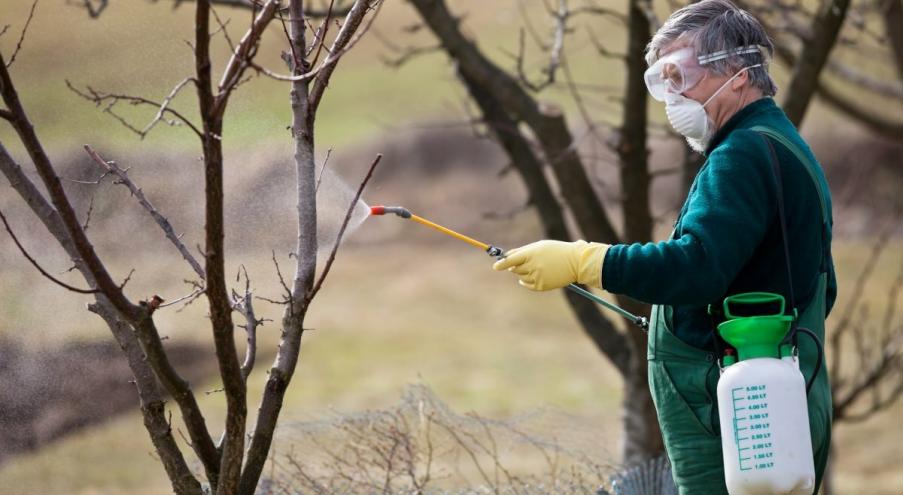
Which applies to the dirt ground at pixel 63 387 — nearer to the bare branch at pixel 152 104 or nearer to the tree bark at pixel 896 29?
the bare branch at pixel 152 104

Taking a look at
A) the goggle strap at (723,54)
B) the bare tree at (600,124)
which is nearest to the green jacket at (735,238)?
the goggle strap at (723,54)

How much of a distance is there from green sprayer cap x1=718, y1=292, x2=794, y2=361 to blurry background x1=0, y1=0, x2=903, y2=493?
3.92ft

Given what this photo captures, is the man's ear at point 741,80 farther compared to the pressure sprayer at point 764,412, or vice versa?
the man's ear at point 741,80

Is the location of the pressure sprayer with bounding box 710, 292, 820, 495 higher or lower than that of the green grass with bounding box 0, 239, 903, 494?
lower

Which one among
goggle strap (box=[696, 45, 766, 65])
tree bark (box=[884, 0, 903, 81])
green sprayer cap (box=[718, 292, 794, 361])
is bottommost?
green sprayer cap (box=[718, 292, 794, 361])

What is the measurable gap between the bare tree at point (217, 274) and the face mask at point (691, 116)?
2.16 ft

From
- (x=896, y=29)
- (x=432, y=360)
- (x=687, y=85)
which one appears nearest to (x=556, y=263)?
(x=687, y=85)

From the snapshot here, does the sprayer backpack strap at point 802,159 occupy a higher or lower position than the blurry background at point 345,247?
lower

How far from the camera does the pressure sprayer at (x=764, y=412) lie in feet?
7.57

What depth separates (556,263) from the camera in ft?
8.12

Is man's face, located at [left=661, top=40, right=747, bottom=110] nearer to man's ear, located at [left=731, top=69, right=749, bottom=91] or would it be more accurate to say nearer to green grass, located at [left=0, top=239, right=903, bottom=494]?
man's ear, located at [left=731, top=69, right=749, bottom=91]

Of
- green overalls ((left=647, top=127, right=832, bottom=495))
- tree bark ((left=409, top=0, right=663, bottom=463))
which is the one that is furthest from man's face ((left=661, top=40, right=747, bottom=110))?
tree bark ((left=409, top=0, right=663, bottom=463))

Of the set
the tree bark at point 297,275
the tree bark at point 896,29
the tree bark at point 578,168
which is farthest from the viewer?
the tree bark at point 896,29

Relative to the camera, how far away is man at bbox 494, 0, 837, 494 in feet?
7.48
